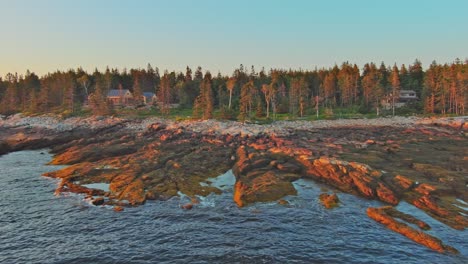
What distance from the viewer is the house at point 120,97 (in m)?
130

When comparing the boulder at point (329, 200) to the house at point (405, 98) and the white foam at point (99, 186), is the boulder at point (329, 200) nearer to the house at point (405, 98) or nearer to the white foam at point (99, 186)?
the white foam at point (99, 186)

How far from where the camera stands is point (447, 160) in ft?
144

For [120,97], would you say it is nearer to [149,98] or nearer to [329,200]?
[149,98]

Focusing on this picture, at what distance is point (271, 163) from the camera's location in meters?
42.6

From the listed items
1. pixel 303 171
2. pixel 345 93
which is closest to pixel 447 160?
pixel 303 171

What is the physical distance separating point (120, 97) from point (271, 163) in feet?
330

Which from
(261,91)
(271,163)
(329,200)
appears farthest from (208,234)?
(261,91)

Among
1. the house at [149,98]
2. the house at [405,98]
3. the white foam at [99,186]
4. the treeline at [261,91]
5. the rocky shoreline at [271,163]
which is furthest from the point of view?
the house at [149,98]

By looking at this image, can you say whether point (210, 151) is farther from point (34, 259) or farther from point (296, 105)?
point (296, 105)

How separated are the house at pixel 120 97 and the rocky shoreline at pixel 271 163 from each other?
5554 cm

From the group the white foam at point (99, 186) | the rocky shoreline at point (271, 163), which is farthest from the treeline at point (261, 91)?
the white foam at point (99, 186)

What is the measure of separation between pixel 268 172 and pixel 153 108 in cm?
8698

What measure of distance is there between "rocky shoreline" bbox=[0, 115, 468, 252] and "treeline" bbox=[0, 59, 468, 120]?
29.1 meters

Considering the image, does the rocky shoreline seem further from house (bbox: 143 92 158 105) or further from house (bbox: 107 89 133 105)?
house (bbox: 107 89 133 105)
